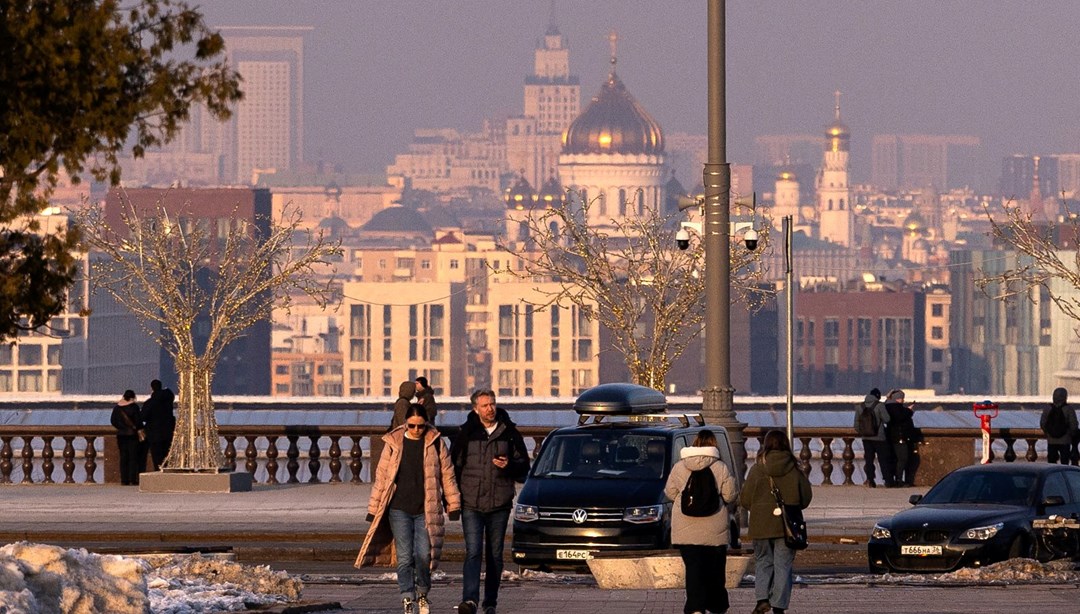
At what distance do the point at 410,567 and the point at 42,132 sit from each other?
13.1 feet

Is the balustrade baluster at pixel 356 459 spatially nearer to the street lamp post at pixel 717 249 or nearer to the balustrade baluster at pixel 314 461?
the balustrade baluster at pixel 314 461

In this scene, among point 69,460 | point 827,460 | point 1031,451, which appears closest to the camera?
point 1031,451

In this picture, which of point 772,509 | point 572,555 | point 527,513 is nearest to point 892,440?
point 527,513

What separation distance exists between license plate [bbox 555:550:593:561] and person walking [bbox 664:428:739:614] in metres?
4.59

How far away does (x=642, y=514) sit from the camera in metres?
21.5

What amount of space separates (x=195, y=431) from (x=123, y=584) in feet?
54.1

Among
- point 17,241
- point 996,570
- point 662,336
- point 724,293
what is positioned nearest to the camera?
point 17,241

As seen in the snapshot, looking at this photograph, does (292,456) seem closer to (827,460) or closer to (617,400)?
(827,460)

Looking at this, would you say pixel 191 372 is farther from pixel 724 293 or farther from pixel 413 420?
pixel 413 420

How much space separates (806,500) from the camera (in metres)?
17.5

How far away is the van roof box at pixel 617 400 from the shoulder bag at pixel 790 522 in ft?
20.1

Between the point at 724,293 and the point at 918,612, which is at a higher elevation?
the point at 724,293

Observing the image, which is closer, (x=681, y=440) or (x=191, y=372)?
(x=681, y=440)

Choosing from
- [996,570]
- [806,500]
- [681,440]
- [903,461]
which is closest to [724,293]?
[681,440]
